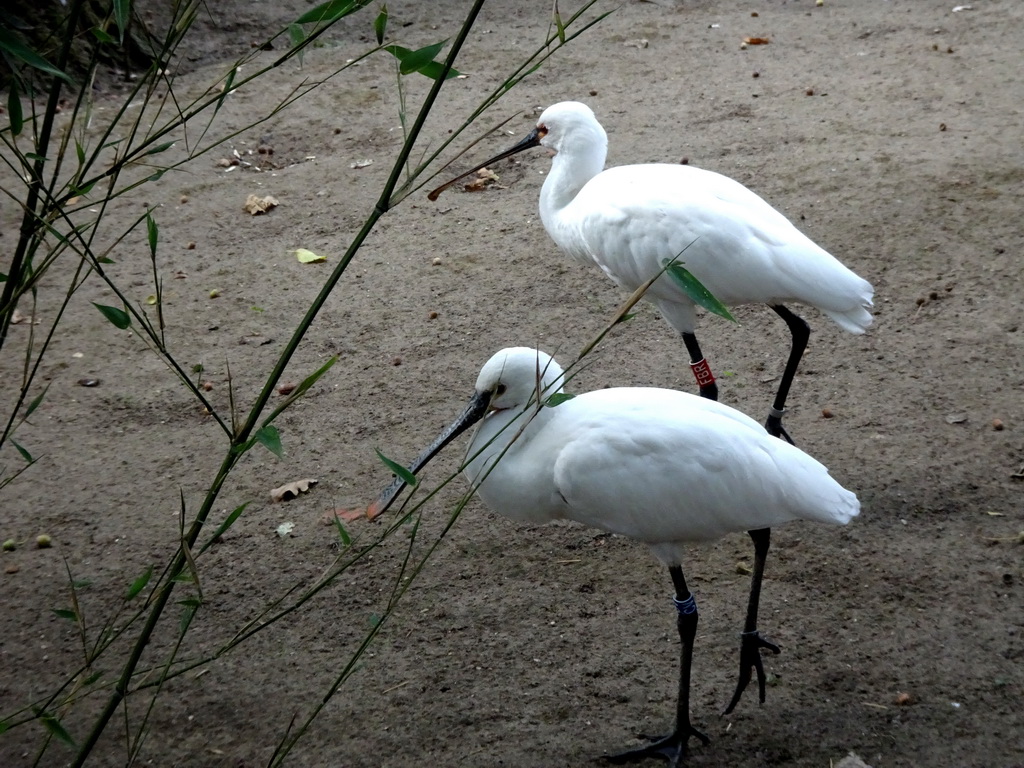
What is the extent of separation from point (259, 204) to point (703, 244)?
3390 millimetres

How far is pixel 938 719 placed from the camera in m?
2.93

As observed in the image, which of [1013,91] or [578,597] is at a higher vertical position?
[1013,91]

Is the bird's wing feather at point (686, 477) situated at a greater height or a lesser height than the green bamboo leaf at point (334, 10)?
lesser

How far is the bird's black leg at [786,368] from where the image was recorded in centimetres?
396

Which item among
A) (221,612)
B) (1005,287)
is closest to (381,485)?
(221,612)

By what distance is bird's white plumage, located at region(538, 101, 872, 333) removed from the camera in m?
3.77

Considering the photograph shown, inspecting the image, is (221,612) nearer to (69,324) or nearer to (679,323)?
(679,323)

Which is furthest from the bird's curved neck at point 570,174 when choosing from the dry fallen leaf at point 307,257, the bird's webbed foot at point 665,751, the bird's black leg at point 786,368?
the bird's webbed foot at point 665,751

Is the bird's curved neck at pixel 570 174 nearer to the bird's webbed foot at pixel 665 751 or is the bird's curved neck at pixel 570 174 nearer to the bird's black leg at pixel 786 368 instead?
the bird's black leg at pixel 786 368

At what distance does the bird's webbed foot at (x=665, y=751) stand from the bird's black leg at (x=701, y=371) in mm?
1508

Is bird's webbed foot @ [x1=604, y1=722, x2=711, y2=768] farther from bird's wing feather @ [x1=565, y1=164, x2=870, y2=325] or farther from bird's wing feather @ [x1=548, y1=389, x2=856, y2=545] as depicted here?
bird's wing feather @ [x1=565, y1=164, x2=870, y2=325]

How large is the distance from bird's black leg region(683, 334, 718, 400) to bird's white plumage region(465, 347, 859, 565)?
106 centimetres

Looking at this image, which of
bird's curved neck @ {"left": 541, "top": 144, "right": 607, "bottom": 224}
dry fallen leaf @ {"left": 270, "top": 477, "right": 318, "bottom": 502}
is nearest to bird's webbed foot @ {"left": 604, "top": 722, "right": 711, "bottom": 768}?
dry fallen leaf @ {"left": 270, "top": 477, "right": 318, "bottom": 502}

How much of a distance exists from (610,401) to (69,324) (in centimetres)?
350
